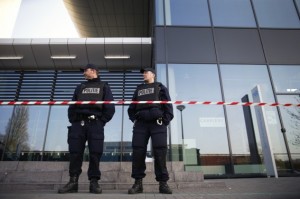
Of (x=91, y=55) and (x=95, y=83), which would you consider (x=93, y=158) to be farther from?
(x=91, y=55)

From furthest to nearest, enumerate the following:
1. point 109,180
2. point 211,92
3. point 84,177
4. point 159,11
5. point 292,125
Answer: point 159,11, point 211,92, point 292,125, point 84,177, point 109,180

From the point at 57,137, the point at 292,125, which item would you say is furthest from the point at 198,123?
the point at 57,137

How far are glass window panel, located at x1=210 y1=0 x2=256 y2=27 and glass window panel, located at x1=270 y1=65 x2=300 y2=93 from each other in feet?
6.39

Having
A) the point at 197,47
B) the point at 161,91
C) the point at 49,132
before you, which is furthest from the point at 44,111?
the point at 161,91

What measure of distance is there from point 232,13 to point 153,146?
7.27m

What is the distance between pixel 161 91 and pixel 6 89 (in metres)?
9.24

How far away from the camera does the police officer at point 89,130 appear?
3328mm

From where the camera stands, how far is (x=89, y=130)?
346 centimetres

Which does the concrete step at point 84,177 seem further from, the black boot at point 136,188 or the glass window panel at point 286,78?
the glass window panel at point 286,78

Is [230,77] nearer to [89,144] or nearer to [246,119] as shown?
[246,119]

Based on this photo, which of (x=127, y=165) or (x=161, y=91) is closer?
(x=161, y=91)

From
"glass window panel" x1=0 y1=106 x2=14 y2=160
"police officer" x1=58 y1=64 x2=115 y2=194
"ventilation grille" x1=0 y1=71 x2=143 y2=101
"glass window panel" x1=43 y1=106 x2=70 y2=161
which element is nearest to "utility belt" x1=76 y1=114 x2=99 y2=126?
"police officer" x1=58 y1=64 x2=115 y2=194

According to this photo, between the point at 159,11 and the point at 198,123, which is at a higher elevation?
the point at 159,11

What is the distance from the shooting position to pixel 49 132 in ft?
29.2
